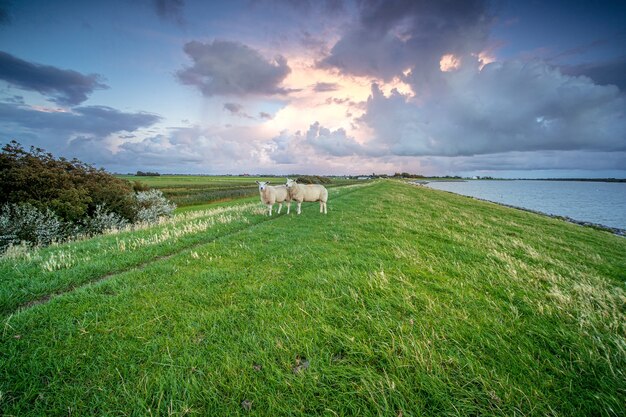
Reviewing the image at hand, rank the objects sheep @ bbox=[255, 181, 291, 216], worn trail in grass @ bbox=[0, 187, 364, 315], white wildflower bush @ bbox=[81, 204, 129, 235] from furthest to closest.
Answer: sheep @ bbox=[255, 181, 291, 216], white wildflower bush @ bbox=[81, 204, 129, 235], worn trail in grass @ bbox=[0, 187, 364, 315]

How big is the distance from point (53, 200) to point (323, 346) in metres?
20.9

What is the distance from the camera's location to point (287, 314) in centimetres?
453

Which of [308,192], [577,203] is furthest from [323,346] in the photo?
[577,203]

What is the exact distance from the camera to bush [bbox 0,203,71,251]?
12.7 meters

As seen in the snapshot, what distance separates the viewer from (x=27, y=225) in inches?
535

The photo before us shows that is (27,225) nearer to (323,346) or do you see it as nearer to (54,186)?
(54,186)

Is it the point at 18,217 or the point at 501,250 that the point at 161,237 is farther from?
the point at 501,250

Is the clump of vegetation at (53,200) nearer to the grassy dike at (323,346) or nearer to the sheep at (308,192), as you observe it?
the grassy dike at (323,346)

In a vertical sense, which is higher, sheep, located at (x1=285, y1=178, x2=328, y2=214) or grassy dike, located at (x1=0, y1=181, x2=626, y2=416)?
sheep, located at (x1=285, y1=178, x2=328, y2=214)

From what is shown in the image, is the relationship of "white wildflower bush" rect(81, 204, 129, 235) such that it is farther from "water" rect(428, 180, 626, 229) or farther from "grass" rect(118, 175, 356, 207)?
"water" rect(428, 180, 626, 229)

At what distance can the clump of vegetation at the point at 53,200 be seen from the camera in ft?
44.7

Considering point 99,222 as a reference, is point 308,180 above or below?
above

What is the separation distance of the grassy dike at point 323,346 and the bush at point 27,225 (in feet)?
34.5

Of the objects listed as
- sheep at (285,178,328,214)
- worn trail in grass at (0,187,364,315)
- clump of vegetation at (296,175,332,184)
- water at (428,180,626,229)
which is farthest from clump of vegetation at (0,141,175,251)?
clump of vegetation at (296,175,332,184)
